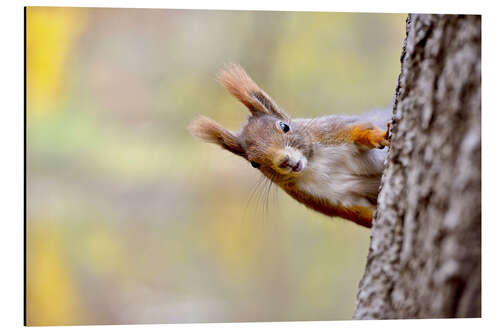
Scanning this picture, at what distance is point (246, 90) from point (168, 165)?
0.54m

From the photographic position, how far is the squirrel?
10.4ft

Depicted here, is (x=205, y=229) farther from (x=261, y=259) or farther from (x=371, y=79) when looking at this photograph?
(x=371, y=79)

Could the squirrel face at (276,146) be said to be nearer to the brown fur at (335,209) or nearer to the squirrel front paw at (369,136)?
the brown fur at (335,209)

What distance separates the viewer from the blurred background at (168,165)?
3.15 metres

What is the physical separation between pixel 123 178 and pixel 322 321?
3.95 ft

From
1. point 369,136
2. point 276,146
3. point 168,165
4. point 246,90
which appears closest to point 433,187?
point 369,136

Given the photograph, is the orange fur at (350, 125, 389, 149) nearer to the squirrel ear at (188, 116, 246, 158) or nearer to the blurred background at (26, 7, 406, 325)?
the blurred background at (26, 7, 406, 325)

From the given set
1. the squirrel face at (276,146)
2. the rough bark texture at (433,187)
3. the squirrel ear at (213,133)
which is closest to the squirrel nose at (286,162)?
the squirrel face at (276,146)

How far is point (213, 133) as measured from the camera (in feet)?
10.7

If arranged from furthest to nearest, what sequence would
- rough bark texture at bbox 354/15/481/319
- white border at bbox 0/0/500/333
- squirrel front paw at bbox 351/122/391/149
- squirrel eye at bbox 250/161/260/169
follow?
squirrel eye at bbox 250/161/260/169 → white border at bbox 0/0/500/333 → squirrel front paw at bbox 351/122/391/149 → rough bark texture at bbox 354/15/481/319

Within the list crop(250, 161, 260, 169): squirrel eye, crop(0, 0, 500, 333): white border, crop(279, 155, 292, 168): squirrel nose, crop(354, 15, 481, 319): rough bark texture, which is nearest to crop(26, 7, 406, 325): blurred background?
crop(0, 0, 500, 333): white border

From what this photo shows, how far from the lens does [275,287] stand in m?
3.46

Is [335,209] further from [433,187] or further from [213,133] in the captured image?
[433,187]
